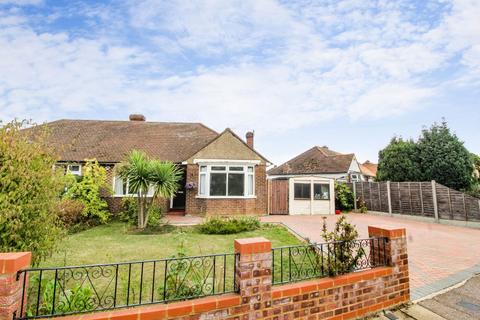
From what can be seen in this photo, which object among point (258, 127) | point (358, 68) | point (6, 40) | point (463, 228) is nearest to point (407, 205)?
point (463, 228)

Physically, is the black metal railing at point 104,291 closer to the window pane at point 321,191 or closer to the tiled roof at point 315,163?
the window pane at point 321,191

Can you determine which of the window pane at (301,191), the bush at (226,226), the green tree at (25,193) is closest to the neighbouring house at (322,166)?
the window pane at (301,191)

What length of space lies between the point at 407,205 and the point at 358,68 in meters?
9.72

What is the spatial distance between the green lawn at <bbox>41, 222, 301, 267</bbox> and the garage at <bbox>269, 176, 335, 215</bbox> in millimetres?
5163

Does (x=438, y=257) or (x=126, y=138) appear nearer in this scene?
(x=438, y=257)

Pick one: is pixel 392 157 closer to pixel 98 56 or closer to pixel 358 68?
pixel 358 68

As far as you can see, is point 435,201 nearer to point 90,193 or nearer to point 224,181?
point 224,181

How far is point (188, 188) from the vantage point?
14836 millimetres

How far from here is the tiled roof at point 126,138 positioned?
51.9ft

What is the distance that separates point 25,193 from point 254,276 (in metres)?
3.47

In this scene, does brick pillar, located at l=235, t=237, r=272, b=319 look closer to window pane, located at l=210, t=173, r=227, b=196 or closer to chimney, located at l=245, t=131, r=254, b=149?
window pane, located at l=210, t=173, r=227, b=196

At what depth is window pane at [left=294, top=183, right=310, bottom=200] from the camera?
16.2 meters

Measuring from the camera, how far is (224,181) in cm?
1484

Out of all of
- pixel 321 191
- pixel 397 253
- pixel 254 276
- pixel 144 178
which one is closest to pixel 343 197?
pixel 321 191
